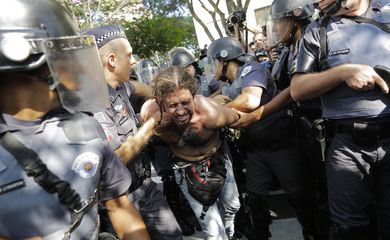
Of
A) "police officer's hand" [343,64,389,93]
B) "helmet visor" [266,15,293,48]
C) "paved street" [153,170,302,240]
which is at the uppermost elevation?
"helmet visor" [266,15,293,48]

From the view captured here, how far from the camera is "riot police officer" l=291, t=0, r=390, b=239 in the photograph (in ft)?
6.76

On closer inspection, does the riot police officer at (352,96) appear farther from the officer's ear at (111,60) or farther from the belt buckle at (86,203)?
the belt buckle at (86,203)

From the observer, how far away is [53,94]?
51.1 inches

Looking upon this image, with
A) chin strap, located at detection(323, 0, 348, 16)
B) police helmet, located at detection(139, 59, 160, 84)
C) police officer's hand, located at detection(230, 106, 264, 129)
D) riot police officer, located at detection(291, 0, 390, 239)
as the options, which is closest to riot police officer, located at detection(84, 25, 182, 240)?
police officer's hand, located at detection(230, 106, 264, 129)

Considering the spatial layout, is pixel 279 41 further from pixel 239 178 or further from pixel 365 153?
pixel 239 178

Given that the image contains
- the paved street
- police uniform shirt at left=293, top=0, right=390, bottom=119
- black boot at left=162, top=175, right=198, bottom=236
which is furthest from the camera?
black boot at left=162, top=175, right=198, bottom=236

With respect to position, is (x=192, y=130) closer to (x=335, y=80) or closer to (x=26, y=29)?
(x=335, y=80)

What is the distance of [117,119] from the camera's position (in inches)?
98.8

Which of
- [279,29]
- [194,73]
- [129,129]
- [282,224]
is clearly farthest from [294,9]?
[194,73]

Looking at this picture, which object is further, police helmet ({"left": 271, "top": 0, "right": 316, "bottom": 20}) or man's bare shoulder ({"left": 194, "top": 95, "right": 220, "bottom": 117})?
police helmet ({"left": 271, "top": 0, "right": 316, "bottom": 20})

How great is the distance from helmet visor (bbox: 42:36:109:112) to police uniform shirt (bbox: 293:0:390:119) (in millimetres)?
1379

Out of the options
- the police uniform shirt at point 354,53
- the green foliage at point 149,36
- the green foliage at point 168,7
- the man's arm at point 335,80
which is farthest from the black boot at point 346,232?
the green foliage at point 168,7

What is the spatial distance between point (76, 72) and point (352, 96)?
1621 millimetres

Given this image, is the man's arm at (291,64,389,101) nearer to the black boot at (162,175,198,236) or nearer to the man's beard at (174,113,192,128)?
the man's beard at (174,113,192,128)
